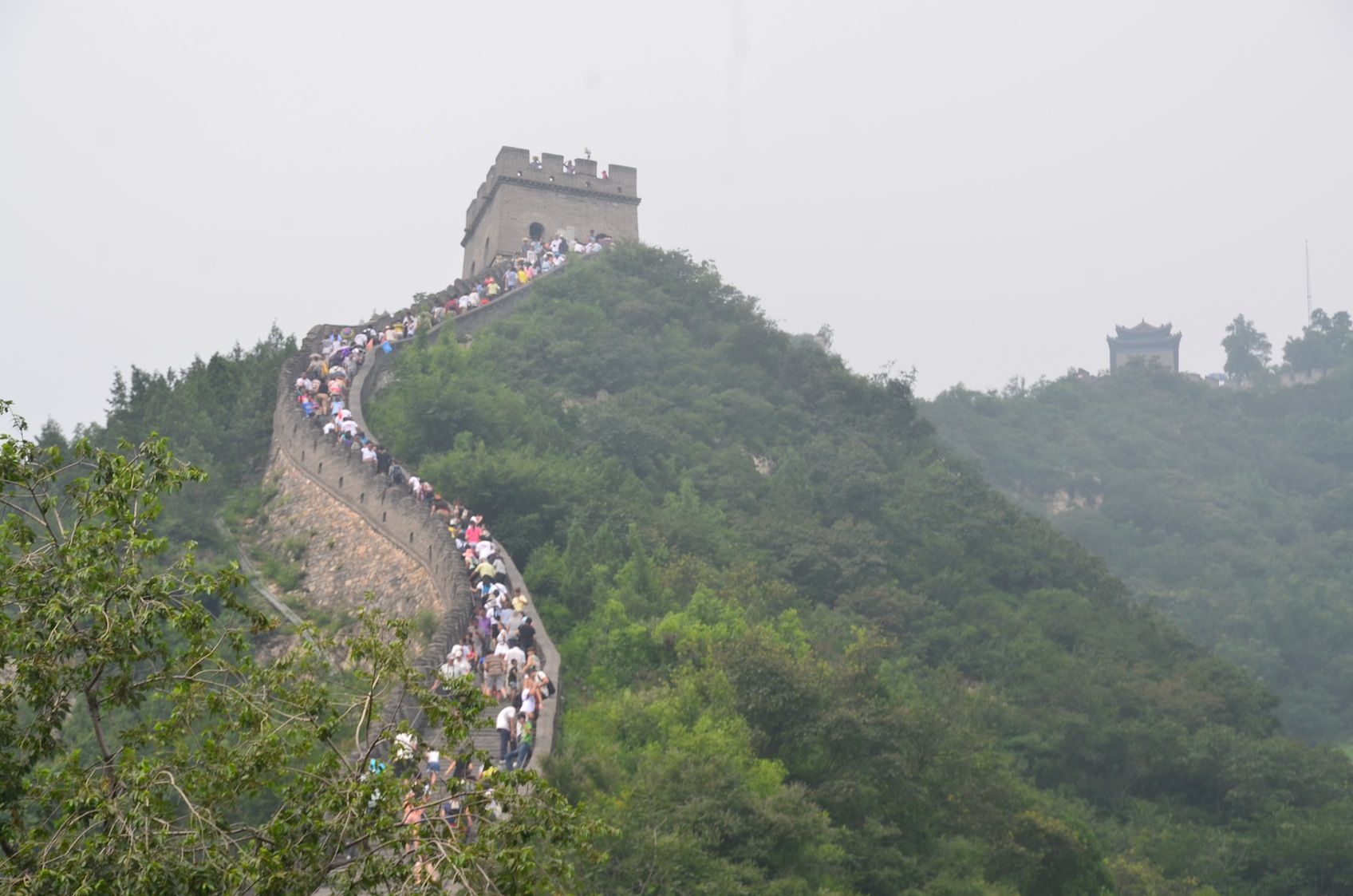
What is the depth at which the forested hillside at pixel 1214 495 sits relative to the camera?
43625 mm

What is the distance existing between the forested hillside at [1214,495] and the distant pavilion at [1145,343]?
21.7 feet

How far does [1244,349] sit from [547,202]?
183ft

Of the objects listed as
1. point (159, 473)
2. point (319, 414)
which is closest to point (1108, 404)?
point (319, 414)

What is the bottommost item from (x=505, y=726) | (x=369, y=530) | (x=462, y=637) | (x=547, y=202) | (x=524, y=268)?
(x=505, y=726)

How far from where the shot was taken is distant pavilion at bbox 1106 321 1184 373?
84.2 metres

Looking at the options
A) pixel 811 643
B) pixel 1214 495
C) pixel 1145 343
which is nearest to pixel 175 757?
pixel 811 643

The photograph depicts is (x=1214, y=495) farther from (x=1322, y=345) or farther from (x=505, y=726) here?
(x=505, y=726)

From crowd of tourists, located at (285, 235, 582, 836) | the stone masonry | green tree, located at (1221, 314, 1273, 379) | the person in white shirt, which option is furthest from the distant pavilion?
the person in white shirt

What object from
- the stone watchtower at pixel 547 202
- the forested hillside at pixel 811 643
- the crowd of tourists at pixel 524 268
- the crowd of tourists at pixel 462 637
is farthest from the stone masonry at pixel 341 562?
the stone watchtower at pixel 547 202

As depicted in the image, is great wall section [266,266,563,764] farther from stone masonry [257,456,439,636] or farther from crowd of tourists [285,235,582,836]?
crowd of tourists [285,235,582,836]

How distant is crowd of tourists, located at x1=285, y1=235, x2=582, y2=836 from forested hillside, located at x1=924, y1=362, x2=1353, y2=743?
20.1m

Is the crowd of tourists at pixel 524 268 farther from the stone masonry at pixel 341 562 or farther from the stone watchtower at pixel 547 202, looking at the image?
the stone masonry at pixel 341 562

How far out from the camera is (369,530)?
25.4 meters

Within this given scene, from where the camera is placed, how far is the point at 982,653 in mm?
30266
